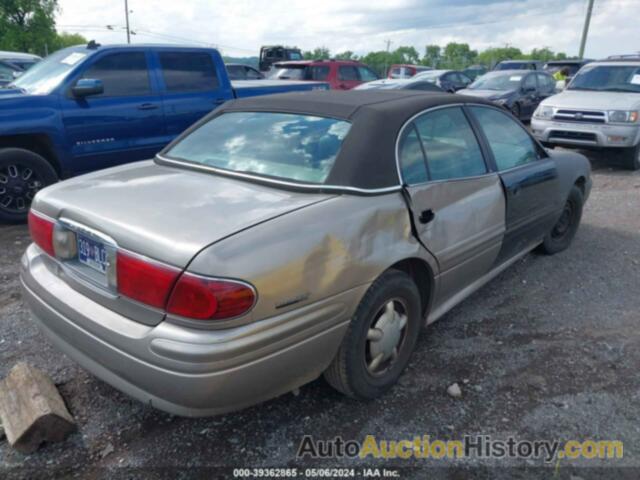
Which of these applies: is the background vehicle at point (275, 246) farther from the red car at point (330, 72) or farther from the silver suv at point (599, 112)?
the red car at point (330, 72)

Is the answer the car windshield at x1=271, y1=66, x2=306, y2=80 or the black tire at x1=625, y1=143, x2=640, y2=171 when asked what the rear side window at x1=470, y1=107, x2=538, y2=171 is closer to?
the black tire at x1=625, y1=143, x2=640, y2=171

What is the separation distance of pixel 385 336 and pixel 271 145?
124 cm

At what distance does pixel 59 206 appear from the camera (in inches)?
96.0

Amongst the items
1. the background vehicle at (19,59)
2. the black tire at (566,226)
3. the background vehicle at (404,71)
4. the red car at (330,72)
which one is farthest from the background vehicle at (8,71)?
the background vehicle at (404,71)

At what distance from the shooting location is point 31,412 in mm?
2340

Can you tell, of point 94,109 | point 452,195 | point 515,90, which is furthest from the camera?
point 515,90

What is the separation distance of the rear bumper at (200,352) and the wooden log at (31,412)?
10.8 inches

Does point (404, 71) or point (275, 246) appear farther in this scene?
point (404, 71)

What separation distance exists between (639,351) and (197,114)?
5.42 meters

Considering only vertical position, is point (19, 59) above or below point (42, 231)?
above

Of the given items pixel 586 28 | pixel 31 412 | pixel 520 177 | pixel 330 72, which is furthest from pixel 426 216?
pixel 586 28

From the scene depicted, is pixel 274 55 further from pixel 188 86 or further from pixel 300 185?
pixel 300 185

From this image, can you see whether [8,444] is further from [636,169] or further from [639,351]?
[636,169]

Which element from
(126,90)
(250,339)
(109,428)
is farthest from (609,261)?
(126,90)
